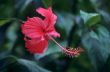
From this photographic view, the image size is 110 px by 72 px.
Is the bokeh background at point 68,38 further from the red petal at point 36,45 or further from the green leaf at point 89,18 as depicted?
the red petal at point 36,45

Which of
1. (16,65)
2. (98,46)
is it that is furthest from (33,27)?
(98,46)

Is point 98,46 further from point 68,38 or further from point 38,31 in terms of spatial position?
point 38,31

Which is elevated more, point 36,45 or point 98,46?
point 36,45

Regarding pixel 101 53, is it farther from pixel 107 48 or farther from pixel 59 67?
pixel 59 67

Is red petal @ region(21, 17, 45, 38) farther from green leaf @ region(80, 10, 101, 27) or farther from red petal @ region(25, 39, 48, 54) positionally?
green leaf @ region(80, 10, 101, 27)

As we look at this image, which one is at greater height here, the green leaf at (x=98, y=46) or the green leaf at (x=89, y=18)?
the green leaf at (x=89, y=18)

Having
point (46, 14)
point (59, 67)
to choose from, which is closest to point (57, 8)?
point (59, 67)

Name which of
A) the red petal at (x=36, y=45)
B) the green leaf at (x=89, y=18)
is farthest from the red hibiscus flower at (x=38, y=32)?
the green leaf at (x=89, y=18)

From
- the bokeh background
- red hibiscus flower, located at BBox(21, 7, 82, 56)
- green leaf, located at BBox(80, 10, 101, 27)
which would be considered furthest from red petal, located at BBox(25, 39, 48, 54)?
green leaf, located at BBox(80, 10, 101, 27)
